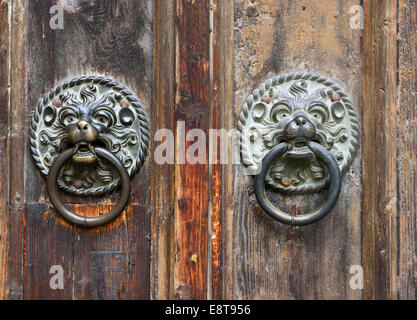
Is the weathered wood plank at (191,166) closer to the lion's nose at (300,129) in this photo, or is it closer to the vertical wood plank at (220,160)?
the vertical wood plank at (220,160)

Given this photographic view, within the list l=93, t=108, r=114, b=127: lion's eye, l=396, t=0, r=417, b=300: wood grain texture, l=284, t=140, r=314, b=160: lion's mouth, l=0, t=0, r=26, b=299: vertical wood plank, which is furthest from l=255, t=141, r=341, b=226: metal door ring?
l=0, t=0, r=26, b=299: vertical wood plank

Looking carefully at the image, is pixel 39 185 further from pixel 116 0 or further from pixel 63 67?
pixel 116 0

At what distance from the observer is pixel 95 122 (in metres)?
0.80

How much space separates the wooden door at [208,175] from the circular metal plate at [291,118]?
2 cm

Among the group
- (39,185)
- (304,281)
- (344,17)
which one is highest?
(344,17)

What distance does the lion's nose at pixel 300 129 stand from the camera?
756 mm

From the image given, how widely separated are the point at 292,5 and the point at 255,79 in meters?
0.15

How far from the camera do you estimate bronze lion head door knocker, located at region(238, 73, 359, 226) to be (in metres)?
0.79

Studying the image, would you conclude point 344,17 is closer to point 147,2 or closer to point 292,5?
point 292,5

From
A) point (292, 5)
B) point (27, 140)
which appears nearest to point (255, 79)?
point (292, 5)

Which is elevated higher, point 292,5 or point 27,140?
point 292,5

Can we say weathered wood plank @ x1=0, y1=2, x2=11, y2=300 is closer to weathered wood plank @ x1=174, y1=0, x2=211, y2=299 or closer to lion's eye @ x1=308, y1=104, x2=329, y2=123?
weathered wood plank @ x1=174, y1=0, x2=211, y2=299

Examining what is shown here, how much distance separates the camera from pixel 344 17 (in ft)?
2.66

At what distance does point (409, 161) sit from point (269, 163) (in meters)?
0.25
